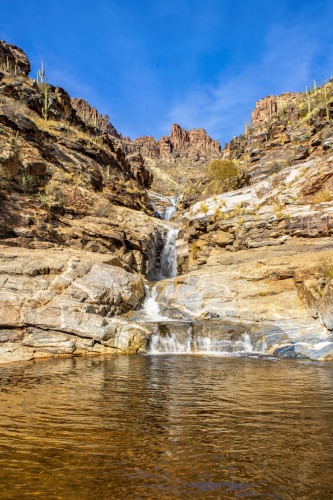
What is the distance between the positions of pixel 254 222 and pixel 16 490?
24893 mm

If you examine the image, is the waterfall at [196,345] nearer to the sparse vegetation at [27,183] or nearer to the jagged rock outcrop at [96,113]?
the sparse vegetation at [27,183]

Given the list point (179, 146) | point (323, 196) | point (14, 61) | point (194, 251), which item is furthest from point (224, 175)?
point (179, 146)

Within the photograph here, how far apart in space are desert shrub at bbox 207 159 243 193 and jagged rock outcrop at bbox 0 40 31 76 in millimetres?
28653

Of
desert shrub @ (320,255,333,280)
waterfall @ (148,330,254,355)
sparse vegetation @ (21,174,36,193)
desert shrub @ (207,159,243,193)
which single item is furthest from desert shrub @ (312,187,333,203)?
sparse vegetation @ (21,174,36,193)

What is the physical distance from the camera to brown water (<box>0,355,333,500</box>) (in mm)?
3553

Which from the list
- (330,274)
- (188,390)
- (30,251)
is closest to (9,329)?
(30,251)

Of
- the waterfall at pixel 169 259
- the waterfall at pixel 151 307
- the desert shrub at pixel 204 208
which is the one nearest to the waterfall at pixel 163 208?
the waterfall at pixel 169 259

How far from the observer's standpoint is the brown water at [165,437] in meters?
3.55

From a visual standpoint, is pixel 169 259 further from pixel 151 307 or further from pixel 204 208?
pixel 151 307

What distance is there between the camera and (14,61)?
163 feet

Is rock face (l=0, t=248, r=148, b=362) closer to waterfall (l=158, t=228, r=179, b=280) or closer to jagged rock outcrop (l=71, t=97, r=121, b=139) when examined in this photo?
waterfall (l=158, t=228, r=179, b=280)

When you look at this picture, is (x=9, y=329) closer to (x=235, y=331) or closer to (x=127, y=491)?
(x=235, y=331)

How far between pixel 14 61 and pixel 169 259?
3929 cm

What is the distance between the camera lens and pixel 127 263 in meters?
28.1
